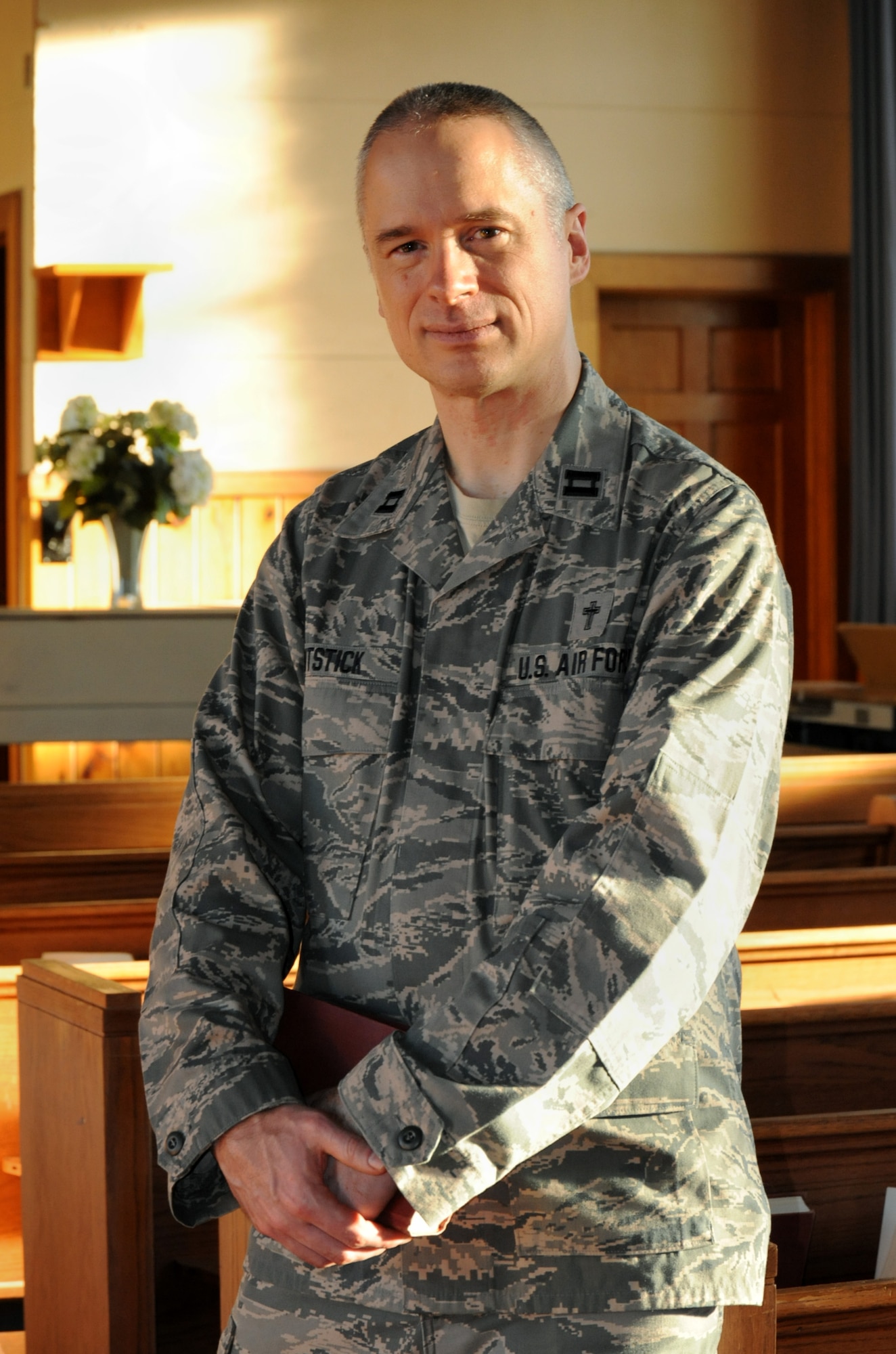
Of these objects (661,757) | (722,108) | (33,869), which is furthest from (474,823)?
(722,108)

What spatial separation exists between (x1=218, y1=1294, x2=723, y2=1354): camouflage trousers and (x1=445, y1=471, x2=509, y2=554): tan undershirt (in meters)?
0.60

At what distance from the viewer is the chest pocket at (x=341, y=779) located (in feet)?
4.03

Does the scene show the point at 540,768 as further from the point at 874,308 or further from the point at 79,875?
the point at 874,308

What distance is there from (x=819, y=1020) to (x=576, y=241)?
1.18 metres

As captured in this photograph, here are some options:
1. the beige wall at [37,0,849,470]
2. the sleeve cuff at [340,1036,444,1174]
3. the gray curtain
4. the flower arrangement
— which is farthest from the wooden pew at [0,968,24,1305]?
the gray curtain

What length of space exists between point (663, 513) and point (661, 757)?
0.24m

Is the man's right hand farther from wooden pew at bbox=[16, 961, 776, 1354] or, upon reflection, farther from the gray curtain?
the gray curtain

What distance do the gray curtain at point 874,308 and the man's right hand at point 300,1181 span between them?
16.6 ft

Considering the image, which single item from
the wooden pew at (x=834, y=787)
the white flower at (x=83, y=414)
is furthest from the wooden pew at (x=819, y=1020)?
the white flower at (x=83, y=414)

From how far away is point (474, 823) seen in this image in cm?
117

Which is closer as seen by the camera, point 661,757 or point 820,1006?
point 661,757

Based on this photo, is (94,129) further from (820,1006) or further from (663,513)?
(663,513)

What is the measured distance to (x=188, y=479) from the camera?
418 centimetres

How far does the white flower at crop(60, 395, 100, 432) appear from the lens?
4.27 m
